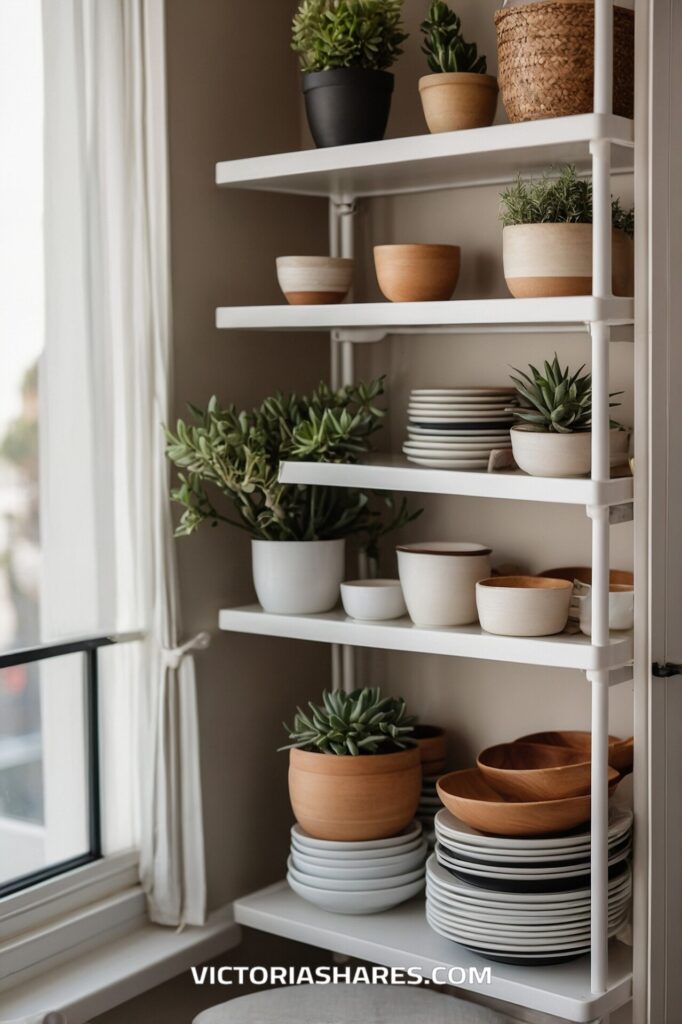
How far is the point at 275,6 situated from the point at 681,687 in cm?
151

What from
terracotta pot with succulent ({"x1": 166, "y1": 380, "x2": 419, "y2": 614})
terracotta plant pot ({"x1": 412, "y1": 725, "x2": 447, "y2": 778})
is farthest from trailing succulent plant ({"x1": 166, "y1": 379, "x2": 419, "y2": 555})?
terracotta plant pot ({"x1": 412, "y1": 725, "x2": 447, "y2": 778})

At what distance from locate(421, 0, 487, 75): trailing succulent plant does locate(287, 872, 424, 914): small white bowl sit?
141cm

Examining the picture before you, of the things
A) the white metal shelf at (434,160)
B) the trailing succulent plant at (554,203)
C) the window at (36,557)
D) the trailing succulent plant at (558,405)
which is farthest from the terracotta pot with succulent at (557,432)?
the window at (36,557)

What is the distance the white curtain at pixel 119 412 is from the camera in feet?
6.74

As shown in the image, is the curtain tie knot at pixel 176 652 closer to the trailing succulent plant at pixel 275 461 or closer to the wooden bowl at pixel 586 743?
the trailing succulent plant at pixel 275 461

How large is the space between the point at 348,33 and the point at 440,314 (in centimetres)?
52

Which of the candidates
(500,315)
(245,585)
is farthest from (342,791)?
(500,315)

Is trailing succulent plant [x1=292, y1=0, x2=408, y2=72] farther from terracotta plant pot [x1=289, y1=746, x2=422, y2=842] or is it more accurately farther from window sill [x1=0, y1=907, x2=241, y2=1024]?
window sill [x1=0, y1=907, x2=241, y2=1024]

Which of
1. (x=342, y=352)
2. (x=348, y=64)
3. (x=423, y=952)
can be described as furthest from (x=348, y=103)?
(x=423, y=952)

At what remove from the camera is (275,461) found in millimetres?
2189

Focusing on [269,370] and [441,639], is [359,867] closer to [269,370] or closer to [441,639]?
[441,639]

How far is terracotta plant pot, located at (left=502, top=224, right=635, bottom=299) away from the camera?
6.10 feet

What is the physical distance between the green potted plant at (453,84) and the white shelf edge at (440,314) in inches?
11.7

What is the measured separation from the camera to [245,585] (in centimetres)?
238
